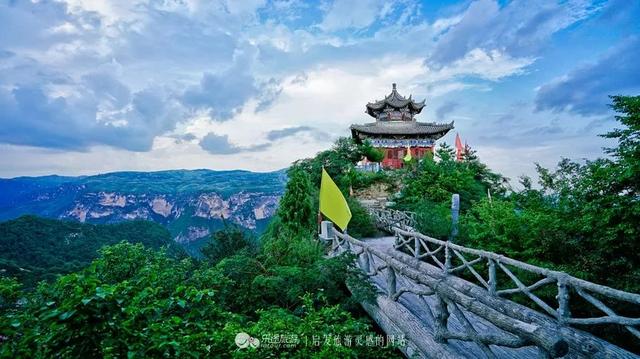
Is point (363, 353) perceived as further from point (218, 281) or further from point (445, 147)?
point (445, 147)

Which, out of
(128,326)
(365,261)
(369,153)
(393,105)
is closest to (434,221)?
(365,261)

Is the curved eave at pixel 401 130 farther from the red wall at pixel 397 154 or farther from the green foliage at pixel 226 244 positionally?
the green foliage at pixel 226 244

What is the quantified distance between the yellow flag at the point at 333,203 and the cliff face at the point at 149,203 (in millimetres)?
72797

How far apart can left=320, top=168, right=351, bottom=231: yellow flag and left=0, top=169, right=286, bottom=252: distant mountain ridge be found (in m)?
72.7

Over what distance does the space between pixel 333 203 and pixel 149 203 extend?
10267 cm

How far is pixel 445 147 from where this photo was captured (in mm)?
24938

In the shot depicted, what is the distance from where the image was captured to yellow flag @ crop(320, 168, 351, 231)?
848 cm

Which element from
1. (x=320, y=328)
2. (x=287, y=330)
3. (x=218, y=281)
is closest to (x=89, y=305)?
(x=287, y=330)

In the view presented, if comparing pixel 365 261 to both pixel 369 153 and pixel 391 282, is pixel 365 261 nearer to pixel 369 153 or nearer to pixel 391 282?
pixel 391 282

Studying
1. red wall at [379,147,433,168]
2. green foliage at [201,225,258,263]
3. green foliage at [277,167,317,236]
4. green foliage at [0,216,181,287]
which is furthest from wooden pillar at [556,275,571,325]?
green foliage at [0,216,181,287]

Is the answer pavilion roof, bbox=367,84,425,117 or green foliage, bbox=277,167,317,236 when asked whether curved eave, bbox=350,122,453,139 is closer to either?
pavilion roof, bbox=367,84,425,117

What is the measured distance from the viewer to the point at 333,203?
8656 millimetres

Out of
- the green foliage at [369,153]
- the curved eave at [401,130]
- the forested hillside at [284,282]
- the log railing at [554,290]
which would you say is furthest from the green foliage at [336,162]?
the log railing at [554,290]

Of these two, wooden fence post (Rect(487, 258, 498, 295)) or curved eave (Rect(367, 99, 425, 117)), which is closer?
wooden fence post (Rect(487, 258, 498, 295))
